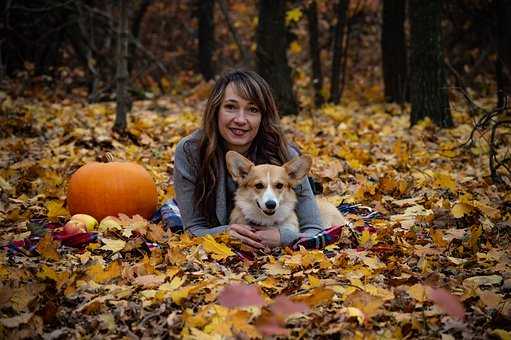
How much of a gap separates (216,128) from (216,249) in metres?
1.11

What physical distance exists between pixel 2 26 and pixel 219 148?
8456mm

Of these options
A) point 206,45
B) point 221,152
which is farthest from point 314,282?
point 206,45

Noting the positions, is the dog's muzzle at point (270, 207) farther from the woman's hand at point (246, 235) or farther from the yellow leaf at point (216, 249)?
the yellow leaf at point (216, 249)

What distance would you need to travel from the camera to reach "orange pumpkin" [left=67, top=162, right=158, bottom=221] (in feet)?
14.0

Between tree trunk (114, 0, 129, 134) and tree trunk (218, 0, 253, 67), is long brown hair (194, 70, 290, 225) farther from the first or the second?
tree trunk (218, 0, 253, 67)

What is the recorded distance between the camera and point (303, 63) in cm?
2191

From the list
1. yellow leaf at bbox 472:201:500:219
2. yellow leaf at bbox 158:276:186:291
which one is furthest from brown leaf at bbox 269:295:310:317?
yellow leaf at bbox 472:201:500:219

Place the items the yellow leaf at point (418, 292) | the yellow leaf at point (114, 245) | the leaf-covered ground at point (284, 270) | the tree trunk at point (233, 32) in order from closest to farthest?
1. the leaf-covered ground at point (284, 270)
2. the yellow leaf at point (418, 292)
3. the yellow leaf at point (114, 245)
4. the tree trunk at point (233, 32)

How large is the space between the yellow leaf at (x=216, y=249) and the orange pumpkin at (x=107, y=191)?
4.06ft

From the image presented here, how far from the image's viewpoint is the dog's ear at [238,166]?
371cm

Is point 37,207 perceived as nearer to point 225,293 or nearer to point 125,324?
point 125,324

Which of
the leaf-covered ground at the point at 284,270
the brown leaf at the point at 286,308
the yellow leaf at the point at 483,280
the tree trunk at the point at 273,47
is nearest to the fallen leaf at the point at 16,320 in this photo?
the leaf-covered ground at the point at 284,270

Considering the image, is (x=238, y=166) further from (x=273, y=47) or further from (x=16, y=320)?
(x=273, y=47)

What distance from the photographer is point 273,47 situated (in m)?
9.43
